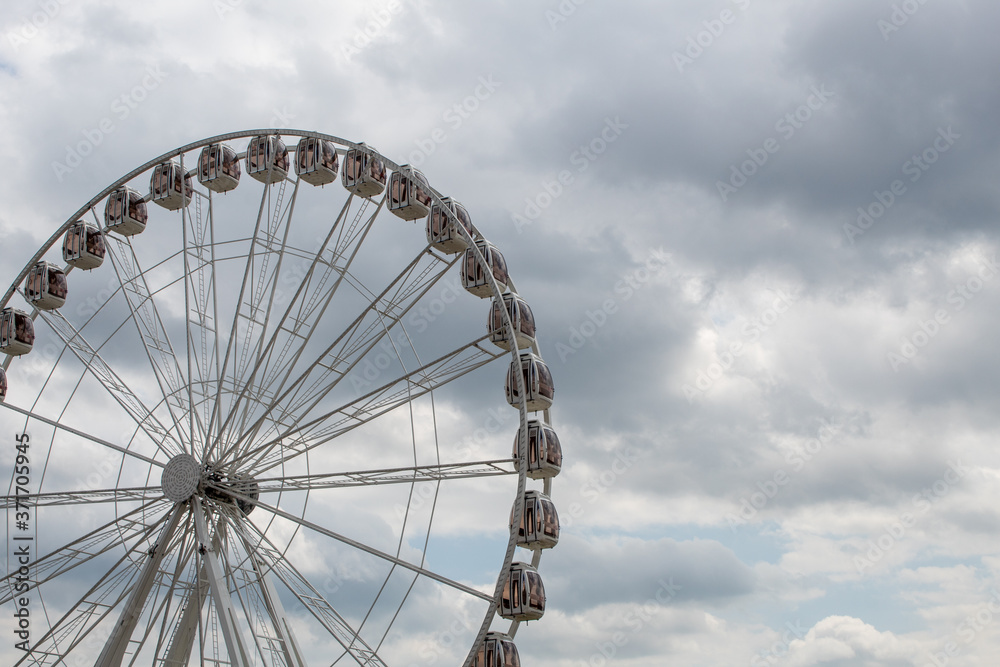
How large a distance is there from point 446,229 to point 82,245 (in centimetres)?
1300

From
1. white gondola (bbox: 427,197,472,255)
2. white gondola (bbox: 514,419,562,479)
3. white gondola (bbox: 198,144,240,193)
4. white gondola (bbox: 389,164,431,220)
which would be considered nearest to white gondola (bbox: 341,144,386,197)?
white gondola (bbox: 389,164,431,220)

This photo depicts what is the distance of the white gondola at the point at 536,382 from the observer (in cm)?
2888

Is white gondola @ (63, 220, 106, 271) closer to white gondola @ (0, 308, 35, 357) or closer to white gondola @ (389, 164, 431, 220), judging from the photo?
white gondola @ (0, 308, 35, 357)

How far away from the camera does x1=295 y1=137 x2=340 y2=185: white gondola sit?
3259 centimetres

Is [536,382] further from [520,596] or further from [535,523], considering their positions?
[520,596]

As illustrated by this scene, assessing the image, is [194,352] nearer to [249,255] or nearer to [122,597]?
[249,255]

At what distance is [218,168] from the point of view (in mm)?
34031

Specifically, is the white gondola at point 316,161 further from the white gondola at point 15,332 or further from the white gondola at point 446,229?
the white gondola at point 15,332

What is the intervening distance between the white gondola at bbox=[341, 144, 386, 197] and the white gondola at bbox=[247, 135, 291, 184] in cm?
232

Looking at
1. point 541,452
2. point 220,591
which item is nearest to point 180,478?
point 220,591

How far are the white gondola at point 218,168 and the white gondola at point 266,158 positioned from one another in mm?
924

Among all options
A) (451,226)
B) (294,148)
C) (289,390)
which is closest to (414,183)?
(451,226)

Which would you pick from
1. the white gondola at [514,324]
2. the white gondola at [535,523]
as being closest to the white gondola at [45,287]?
the white gondola at [514,324]

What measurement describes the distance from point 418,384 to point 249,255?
637cm
